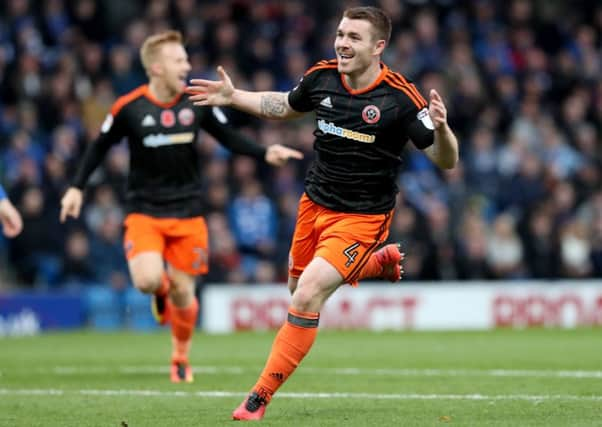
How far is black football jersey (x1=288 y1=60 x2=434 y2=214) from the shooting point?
8.48 m

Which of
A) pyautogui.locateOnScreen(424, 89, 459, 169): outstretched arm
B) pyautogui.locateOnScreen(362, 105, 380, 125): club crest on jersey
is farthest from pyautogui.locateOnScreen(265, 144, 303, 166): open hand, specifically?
pyautogui.locateOnScreen(424, 89, 459, 169): outstretched arm

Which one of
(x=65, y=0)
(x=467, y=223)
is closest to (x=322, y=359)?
(x=467, y=223)

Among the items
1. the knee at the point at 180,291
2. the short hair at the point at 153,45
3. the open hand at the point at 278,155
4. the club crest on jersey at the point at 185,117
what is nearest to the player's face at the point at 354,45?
the open hand at the point at 278,155

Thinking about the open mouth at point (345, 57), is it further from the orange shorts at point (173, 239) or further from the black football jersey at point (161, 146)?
the orange shorts at point (173, 239)

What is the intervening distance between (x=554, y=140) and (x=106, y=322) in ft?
26.2

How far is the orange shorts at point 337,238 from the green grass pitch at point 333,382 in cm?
95

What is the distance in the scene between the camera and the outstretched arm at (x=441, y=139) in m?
7.79

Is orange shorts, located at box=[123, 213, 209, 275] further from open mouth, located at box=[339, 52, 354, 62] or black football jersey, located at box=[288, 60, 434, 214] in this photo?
open mouth, located at box=[339, 52, 354, 62]

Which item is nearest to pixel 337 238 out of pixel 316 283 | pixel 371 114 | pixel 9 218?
pixel 316 283

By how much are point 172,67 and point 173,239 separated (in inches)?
59.1

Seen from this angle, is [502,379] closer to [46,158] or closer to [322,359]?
[322,359]

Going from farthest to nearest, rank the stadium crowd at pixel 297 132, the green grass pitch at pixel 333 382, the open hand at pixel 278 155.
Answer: the stadium crowd at pixel 297 132 < the open hand at pixel 278 155 < the green grass pitch at pixel 333 382

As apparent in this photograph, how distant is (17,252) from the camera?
18.8 m

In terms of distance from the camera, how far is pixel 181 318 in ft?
36.8
